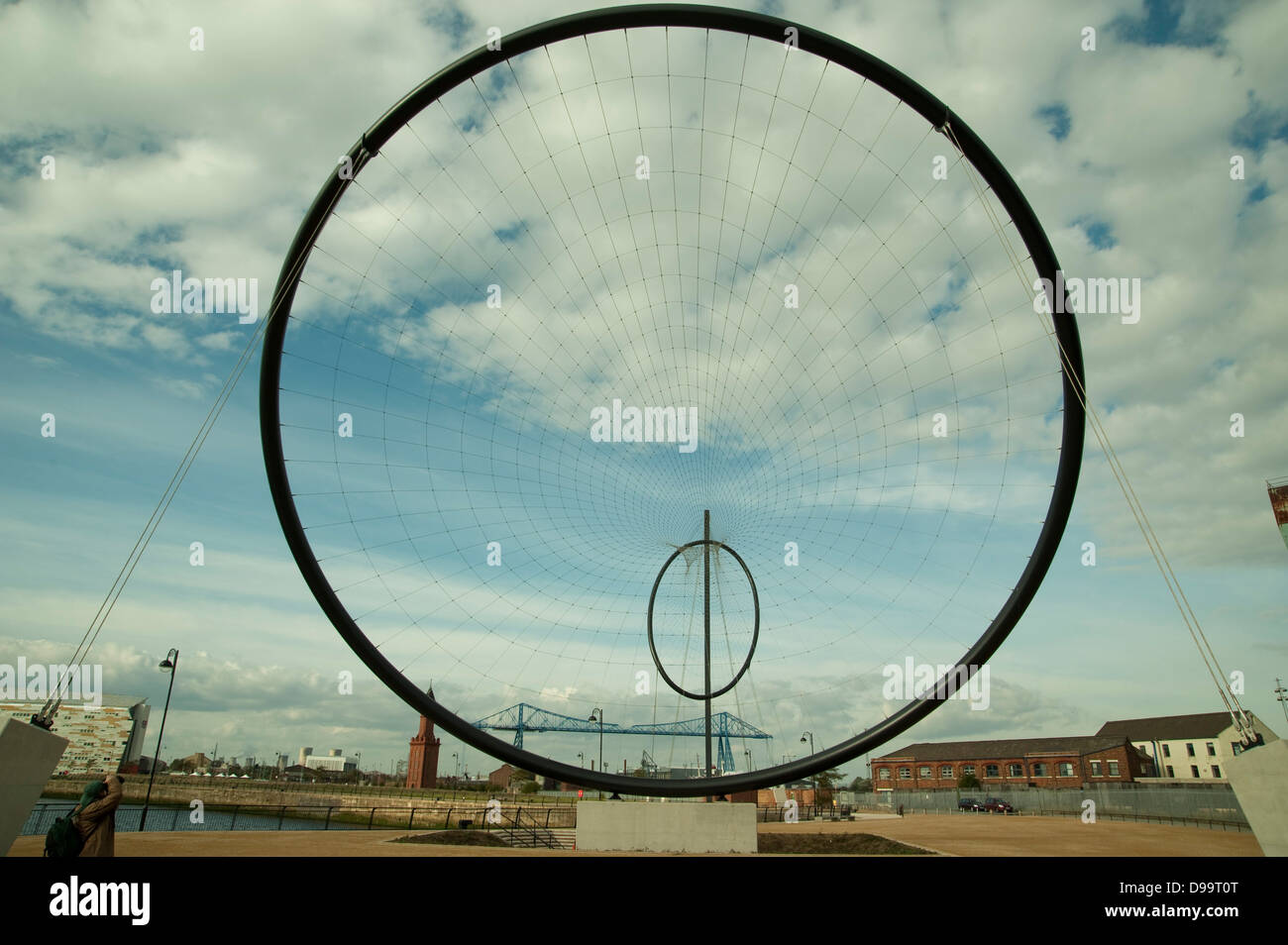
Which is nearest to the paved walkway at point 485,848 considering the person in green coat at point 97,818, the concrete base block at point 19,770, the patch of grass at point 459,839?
the patch of grass at point 459,839

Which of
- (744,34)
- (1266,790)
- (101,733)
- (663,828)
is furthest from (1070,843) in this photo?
(101,733)

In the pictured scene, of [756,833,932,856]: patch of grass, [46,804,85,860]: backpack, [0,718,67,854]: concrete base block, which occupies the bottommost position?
[756,833,932,856]: patch of grass

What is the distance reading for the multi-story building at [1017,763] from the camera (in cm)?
9781

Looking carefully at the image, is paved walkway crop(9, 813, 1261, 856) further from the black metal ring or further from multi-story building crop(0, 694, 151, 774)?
multi-story building crop(0, 694, 151, 774)

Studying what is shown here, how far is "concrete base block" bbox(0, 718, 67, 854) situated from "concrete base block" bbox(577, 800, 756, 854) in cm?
1755

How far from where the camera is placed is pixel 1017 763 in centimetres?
10550

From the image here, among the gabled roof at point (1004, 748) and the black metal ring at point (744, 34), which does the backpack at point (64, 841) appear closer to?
the black metal ring at point (744, 34)

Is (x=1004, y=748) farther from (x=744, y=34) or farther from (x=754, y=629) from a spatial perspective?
(x=744, y=34)

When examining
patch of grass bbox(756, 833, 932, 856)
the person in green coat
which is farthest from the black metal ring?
patch of grass bbox(756, 833, 932, 856)

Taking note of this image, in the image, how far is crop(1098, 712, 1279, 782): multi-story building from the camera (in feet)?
329

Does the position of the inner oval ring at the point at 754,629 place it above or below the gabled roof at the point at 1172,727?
above

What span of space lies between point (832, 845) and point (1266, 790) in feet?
77.0
